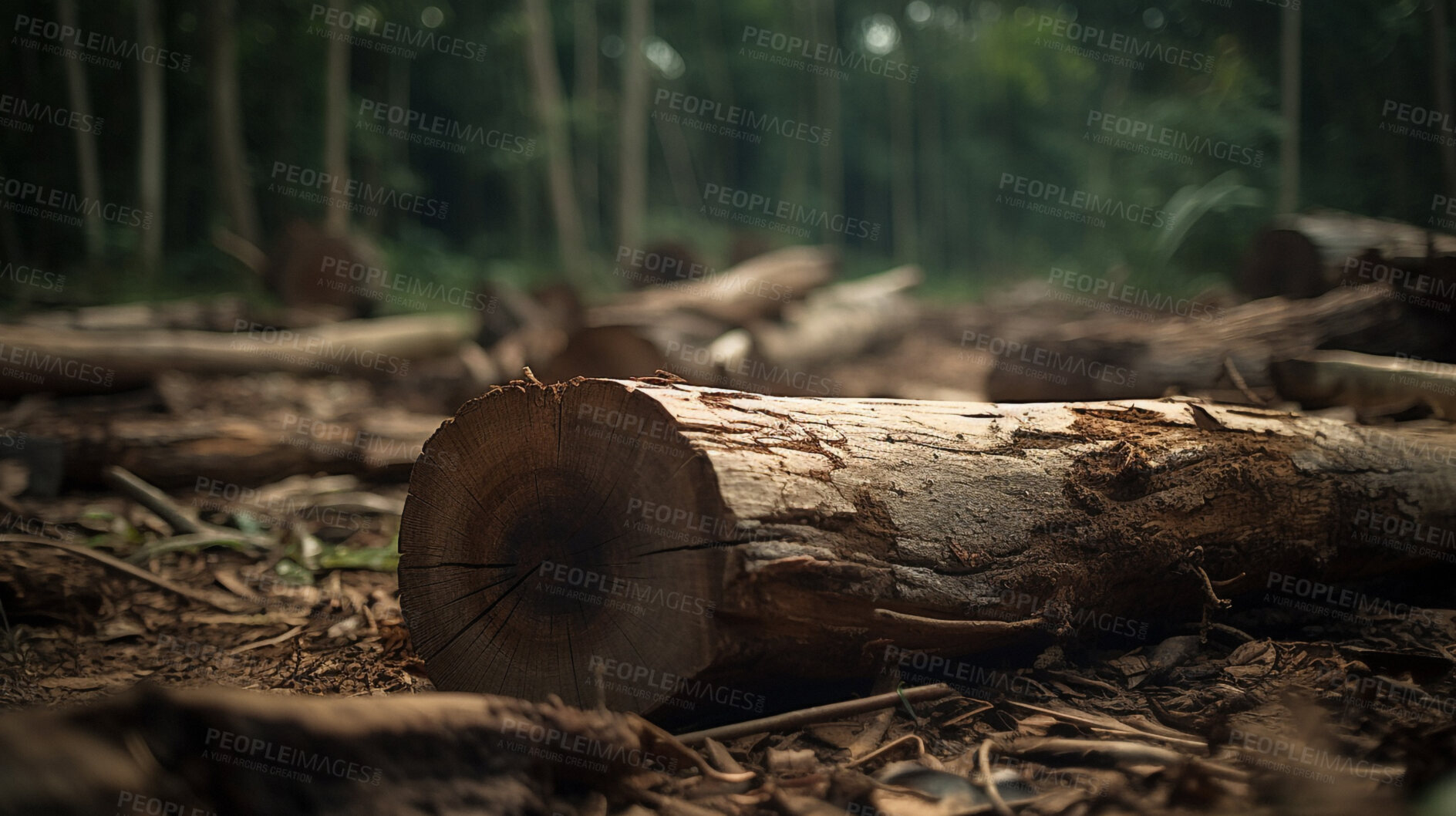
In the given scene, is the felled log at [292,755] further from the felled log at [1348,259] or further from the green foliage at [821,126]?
the green foliage at [821,126]

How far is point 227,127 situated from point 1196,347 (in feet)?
45.2

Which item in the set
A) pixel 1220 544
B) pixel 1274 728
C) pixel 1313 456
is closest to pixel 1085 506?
pixel 1220 544

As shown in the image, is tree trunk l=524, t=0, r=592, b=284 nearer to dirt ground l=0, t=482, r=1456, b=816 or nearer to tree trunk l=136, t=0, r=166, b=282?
tree trunk l=136, t=0, r=166, b=282

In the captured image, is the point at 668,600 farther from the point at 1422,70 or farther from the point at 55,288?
the point at 55,288

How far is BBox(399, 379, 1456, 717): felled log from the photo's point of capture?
2047 mm

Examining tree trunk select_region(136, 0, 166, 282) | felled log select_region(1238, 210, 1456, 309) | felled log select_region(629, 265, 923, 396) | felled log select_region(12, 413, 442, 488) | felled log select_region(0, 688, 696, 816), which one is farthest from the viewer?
tree trunk select_region(136, 0, 166, 282)

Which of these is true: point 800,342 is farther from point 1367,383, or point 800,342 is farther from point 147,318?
point 147,318

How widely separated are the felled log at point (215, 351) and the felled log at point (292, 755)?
5.56m

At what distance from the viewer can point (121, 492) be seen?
14.8 ft

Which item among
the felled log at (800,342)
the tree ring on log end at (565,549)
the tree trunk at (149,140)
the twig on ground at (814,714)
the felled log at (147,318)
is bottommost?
the twig on ground at (814,714)

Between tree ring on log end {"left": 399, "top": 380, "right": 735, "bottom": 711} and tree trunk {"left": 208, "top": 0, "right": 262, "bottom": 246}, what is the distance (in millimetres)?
12840

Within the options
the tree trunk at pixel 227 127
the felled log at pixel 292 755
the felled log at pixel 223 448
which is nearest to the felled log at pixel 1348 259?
the felled log at pixel 292 755

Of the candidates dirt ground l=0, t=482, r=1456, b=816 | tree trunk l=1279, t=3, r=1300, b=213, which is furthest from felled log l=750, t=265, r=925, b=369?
dirt ground l=0, t=482, r=1456, b=816

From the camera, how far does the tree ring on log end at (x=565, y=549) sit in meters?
2.05
